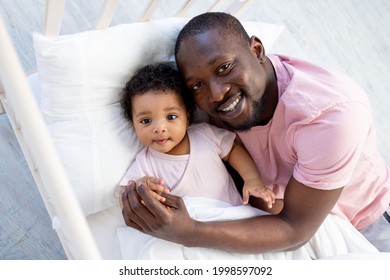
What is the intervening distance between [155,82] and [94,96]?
147mm

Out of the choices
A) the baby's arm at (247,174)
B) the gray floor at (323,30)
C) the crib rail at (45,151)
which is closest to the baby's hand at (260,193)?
the baby's arm at (247,174)

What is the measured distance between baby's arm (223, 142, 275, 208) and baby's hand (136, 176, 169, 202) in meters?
0.19

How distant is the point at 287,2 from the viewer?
1.66 m

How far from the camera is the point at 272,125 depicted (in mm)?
946

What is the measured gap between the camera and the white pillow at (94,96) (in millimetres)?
940

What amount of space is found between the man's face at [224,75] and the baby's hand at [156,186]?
0.19m

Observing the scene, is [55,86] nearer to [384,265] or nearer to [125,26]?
[125,26]

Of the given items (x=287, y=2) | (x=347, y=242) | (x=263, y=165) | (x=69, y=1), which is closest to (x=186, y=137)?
(x=263, y=165)

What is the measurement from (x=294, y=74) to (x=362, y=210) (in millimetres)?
465

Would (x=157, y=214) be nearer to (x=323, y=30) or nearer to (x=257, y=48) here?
(x=257, y=48)

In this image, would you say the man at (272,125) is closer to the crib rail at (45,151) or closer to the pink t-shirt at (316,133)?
the pink t-shirt at (316,133)

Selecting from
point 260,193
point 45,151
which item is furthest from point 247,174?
point 45,151

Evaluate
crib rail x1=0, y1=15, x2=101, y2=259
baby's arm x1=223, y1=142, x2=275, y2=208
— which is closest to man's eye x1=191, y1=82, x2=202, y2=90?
baby's arm x1=223, y1=142, x2=275, y2=208

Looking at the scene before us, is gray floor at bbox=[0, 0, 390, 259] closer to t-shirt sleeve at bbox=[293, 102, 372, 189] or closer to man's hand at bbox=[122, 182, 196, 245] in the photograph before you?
man's hand at bbox=[122, 182, 196, 245]
